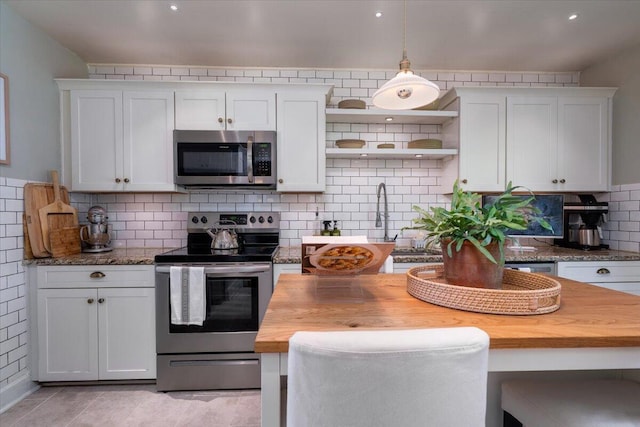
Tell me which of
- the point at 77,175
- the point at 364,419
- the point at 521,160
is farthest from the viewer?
the point at 521,160

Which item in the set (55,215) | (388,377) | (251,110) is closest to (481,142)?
(251,110)

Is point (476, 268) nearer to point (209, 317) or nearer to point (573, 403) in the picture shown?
point (573, 403)

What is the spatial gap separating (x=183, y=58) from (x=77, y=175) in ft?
4.30

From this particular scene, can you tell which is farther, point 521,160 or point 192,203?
point 192,203

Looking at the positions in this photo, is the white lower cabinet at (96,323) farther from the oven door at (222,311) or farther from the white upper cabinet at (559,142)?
the white upper cabinet at (559,142)

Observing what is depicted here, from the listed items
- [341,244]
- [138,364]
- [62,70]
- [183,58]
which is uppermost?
[183,58]

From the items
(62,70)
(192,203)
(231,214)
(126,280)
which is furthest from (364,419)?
(62,70)

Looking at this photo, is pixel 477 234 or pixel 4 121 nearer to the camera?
pixel 477 234

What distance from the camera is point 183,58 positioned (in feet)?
9.16

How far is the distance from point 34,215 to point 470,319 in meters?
2.75

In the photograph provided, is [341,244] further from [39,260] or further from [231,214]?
[39,260]

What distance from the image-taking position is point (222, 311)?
226 cm

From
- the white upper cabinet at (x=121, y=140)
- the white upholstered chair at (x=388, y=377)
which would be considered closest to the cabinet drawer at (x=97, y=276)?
the white upper cabinet at (x=121, y=140)

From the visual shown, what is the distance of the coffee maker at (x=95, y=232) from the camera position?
2.57 metres
